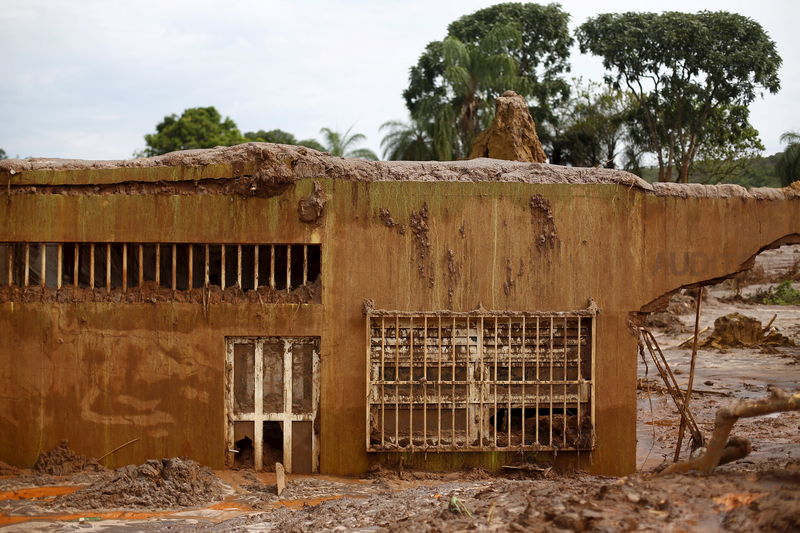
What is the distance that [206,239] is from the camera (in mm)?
8672

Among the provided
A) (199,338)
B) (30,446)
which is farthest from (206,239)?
(30,446)

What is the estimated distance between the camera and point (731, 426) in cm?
658

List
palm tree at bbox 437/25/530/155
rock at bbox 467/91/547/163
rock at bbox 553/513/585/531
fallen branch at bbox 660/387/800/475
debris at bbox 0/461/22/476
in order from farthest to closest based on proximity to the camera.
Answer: palm tree at bbox 437/25/530/155
rock at bbox 467/91/547/163
debris at bbox 0/461/22/476
fallen branch at bbox 660/387/800/475
rock at bbox 553/513/585/531

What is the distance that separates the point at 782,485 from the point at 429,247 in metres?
4.23

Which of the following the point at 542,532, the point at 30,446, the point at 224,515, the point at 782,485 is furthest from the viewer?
the point at 30,446

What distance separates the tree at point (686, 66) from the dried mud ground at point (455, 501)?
21.8 meters

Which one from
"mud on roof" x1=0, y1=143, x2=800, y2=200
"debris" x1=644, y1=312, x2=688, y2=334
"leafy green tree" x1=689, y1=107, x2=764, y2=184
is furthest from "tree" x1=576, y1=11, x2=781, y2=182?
"mud on roof" x1=0, y1=143, x2=800, y2=200

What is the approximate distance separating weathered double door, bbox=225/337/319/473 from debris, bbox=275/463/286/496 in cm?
34

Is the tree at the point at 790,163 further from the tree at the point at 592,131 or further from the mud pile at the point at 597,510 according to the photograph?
the mud pile at the point at 597,510

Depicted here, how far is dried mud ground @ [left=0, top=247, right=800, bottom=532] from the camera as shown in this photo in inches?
214

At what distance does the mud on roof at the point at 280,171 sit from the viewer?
8664mm

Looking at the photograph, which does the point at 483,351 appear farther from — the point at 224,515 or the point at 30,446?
the point at 30,446

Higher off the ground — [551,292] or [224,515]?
[551,292]

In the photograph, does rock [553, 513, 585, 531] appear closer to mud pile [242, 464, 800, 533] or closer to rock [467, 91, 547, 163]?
mud pile [242, 464, 800, 533]
